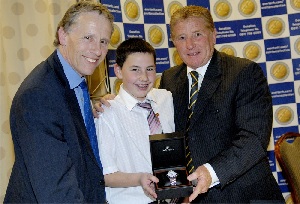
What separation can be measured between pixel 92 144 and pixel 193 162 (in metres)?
0.66

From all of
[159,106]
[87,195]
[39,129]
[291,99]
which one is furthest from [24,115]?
[291,99]

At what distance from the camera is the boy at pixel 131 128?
7.23 feet

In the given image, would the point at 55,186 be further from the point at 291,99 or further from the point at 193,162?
the point at 291,99

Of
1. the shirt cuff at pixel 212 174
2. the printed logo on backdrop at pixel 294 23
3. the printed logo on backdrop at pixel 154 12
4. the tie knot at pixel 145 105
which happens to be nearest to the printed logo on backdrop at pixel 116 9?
the printed logo on backdrop at pixel 154 12

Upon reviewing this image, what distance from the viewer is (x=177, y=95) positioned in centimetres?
270

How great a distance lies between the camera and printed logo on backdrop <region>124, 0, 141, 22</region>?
4047mm

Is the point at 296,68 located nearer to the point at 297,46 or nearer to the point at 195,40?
the point at 297,46

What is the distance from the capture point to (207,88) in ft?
8.27

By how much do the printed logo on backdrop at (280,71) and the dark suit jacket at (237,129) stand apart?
2.13m

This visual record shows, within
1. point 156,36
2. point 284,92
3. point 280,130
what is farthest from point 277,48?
point 156,36

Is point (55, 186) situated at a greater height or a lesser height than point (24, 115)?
lesser

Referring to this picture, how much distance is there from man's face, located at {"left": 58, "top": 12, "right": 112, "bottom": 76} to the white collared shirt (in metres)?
0.38

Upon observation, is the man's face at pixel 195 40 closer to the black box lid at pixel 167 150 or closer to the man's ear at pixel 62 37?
the black box lid at pixel 167 150

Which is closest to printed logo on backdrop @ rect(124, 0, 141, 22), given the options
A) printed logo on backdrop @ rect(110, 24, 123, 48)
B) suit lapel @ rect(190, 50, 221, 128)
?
printed logo on backdrop @ rect(110, 24, 123, 48)
